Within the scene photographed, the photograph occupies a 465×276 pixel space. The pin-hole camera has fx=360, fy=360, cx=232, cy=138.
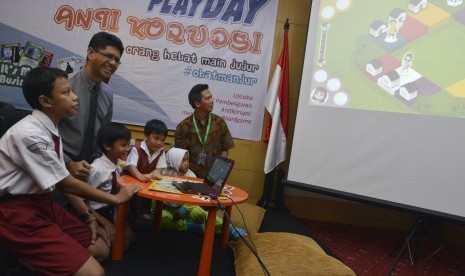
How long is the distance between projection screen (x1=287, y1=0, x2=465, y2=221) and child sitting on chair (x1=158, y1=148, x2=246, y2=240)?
0.82 meters

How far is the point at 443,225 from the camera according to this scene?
356cm

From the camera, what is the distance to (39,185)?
4.86 feet

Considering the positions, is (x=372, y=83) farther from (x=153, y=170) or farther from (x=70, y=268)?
(x=70, y=268)

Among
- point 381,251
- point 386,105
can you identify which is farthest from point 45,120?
point 381,251

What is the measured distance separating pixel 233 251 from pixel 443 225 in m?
2.35

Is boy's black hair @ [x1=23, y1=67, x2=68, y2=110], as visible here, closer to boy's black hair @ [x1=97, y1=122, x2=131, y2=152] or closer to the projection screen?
boy's black hair @ [x1=97, y1=122, x2=131, y2=152]

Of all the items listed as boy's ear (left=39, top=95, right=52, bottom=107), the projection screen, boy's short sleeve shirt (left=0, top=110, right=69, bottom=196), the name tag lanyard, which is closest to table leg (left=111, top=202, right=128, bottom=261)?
boy's short sleeve shirt (left=0, top=110, right=69, bottom=196)

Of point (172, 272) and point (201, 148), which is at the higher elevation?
point (201, 148)

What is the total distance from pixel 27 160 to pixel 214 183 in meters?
0.97

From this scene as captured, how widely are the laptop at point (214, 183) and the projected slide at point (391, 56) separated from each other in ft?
Answer: 4.23

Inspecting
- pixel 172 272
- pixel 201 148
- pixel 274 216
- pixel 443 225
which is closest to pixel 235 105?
pixel 201 148

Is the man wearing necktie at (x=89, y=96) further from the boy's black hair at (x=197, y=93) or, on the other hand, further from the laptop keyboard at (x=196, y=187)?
the boy's black hair at (x=197, y=93)

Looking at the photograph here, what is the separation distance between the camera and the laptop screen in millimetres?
1982

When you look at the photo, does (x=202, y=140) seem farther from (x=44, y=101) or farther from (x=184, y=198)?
(x=44, y=101)
